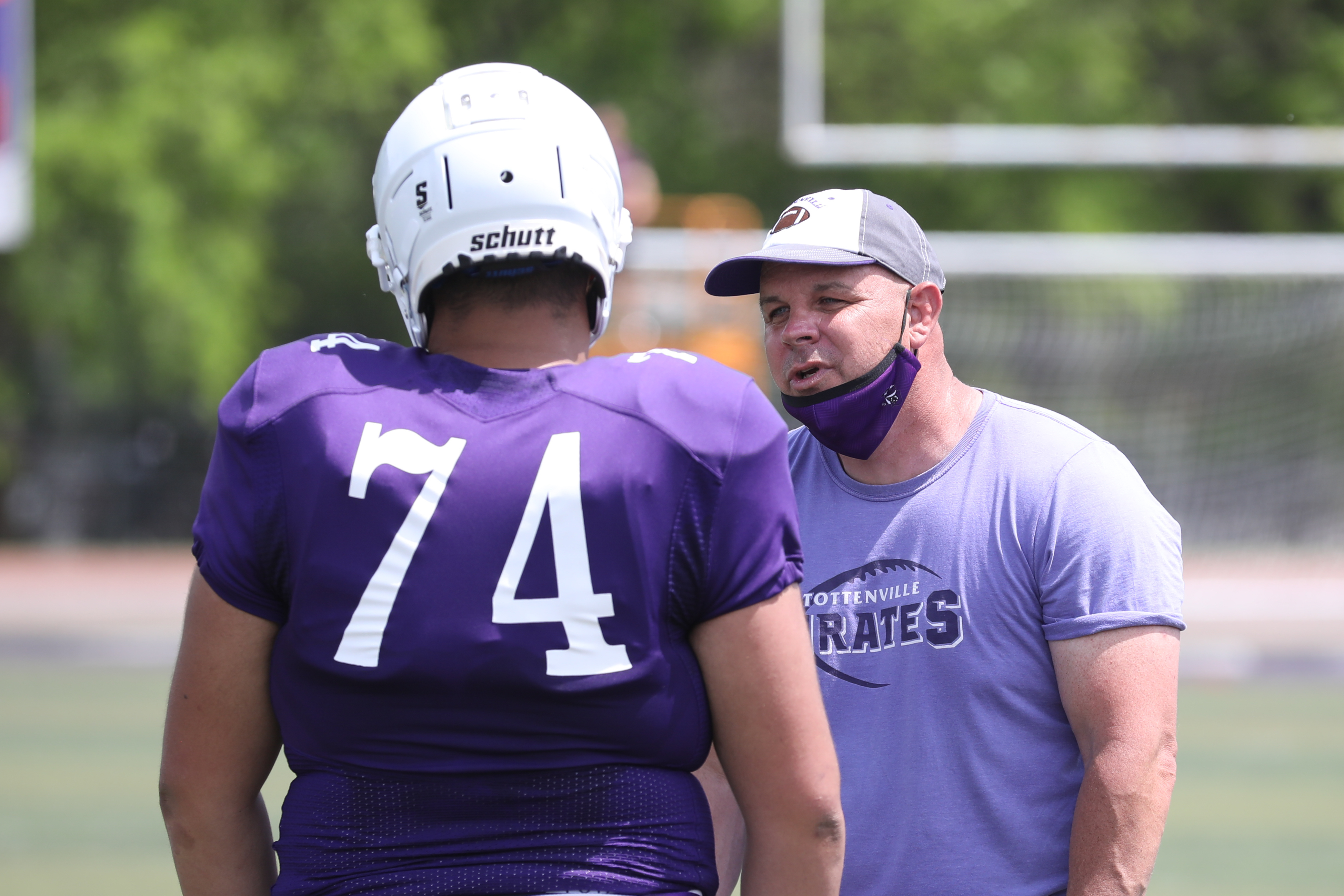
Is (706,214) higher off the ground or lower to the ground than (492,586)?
higher

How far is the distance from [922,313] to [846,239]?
222 millimetres

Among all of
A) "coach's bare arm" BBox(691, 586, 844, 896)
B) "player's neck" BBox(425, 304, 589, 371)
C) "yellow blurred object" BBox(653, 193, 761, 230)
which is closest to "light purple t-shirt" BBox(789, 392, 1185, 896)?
"coach's bare arm" BBox(691, 586, 844, 896)

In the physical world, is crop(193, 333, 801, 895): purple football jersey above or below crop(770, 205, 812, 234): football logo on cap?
below

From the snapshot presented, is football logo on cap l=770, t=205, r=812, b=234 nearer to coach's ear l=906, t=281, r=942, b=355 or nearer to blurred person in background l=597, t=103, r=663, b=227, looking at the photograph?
coach's ear l=906, t=281, r=942, b=355

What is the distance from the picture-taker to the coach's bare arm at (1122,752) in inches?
100

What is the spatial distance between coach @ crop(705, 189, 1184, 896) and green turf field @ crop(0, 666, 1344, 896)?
4.50 meters

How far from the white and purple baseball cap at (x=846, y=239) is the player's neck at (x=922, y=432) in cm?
17

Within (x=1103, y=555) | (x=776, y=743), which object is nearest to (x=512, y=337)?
(x=776, y=743)

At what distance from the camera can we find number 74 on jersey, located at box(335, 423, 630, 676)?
1.79m

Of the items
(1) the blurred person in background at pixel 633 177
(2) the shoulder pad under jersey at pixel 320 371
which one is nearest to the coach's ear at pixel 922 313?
(2) the shoulder pad under jersey at pixel 320 371

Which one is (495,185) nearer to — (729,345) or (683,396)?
(683,396)

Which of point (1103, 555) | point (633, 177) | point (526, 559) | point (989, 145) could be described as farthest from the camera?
point (633, 177)

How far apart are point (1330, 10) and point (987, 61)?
6.24 meters

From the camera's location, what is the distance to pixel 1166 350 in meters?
20.5
